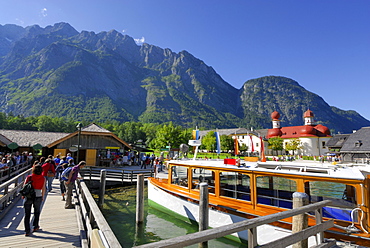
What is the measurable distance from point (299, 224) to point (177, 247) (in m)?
3.36

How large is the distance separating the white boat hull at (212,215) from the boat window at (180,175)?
0.84 meters

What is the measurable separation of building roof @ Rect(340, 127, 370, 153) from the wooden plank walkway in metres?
50.6

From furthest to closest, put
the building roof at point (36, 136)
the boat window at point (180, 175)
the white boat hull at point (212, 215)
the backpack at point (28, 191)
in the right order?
the building roof at point (36, 136) < the boat window at point (180, 175) < the white boat hull at point (212, 215) < the backpack at point (28, 191)

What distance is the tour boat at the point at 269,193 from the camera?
695 cm

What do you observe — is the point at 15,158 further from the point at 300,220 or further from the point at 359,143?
the point at 359,143

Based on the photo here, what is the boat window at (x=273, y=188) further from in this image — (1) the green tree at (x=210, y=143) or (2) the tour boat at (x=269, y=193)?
(1) the green tree at (x=210, y=143)

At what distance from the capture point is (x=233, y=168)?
996 centimetres

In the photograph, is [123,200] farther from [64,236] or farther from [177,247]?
[177,247]

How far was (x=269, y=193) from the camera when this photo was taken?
10820mm

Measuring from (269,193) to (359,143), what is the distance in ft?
146

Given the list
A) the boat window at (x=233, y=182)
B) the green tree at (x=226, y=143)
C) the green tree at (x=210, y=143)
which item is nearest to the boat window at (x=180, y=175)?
the boat window at (x=233, y=182)

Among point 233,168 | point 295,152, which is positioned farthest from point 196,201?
point 295,152

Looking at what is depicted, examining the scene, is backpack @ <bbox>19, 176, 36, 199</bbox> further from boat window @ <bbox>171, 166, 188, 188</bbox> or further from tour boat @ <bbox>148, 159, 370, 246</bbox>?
boat window @ <bbox>171, 166, 188, 188</bbox>

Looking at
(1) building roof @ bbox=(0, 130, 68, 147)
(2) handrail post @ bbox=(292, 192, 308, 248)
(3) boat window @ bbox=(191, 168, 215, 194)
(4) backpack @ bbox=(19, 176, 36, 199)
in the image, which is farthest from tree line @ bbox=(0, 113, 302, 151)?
(2) handrail post @ bbox=(292, 192, 308, 248)
